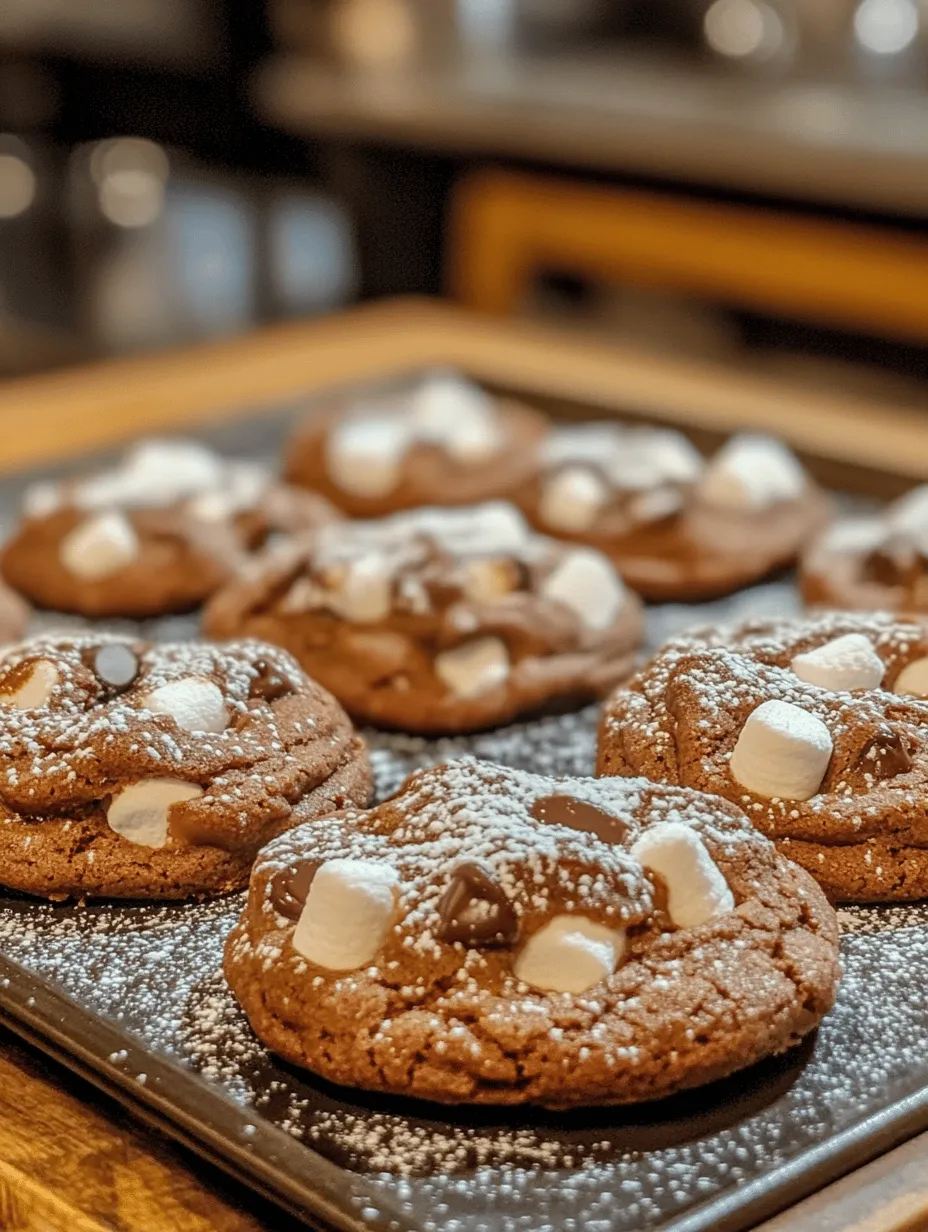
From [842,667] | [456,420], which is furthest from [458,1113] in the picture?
[456,420]

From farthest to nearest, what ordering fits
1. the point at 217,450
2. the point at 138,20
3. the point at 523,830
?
the point at 138,20, the point at 217,450, the point at 523,830

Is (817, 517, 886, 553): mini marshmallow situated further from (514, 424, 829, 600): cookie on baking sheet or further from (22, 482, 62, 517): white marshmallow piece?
(22, 482, 62, 517): white marshmallow piece

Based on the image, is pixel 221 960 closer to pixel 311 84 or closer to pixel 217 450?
pixel 217 450

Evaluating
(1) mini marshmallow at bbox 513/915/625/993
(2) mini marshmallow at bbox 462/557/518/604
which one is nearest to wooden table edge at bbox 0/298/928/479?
(2) mini marshmallow at bbox 462/557/518/604

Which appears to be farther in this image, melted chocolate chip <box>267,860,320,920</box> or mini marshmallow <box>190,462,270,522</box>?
mini marshmallow <box>190,462,270,522</box>

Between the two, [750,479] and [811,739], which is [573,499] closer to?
[750,479]

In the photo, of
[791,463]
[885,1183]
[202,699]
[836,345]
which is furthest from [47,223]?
[885,1183]

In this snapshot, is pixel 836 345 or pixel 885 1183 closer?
pixel 885 1183
